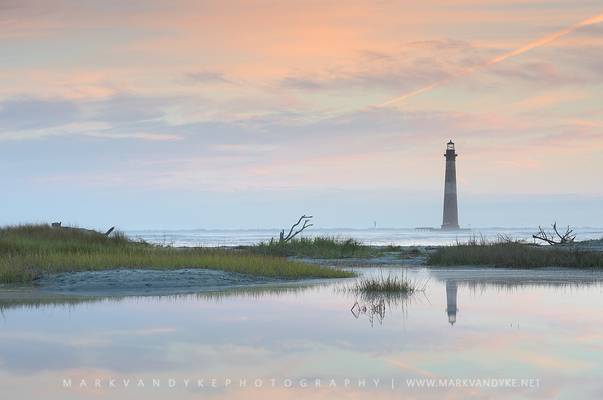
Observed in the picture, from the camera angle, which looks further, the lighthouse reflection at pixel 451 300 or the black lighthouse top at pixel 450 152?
the black lighthouse top at pixel 450 152

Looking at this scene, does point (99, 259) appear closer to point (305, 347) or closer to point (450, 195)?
point (305, 347)

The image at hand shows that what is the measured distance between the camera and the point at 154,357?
9008 mm

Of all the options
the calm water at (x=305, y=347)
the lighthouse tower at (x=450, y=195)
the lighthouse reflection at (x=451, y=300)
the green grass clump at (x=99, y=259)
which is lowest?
the calm water at (x=305, y=347)

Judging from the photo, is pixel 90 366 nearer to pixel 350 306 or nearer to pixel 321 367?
pixel 321 367

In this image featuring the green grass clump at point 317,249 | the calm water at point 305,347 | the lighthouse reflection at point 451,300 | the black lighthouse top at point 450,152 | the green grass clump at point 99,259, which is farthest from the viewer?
the black lighthouse top at point 450,152

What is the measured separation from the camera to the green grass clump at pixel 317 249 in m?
33.9

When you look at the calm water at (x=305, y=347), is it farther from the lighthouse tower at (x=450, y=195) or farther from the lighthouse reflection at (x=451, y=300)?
the lighthouse tower at (x=450, y=195)

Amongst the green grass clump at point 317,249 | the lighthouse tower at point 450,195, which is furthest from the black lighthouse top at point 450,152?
the green grass clump at point 317,249

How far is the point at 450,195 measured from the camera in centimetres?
9512

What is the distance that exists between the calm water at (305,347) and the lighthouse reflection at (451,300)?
0.05 meters

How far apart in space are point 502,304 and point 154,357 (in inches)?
299

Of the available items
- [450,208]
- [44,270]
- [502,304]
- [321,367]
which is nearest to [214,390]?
[321,367]

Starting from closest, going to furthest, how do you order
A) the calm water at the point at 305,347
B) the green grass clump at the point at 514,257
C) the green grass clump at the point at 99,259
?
the calm water at the point at 305,347, the green grass clump at the point at 99,259, the green grass clump at the point at 514,257

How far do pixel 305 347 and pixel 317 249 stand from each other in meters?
24.4
